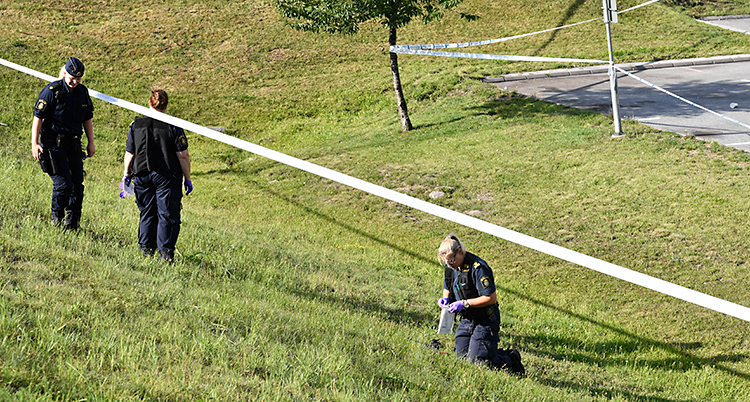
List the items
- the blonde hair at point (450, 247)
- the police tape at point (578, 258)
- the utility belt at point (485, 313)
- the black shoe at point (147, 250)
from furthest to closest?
the black shoe at point (147, 250)
the utility belt at point (485, 313)
the blonde hair at point (450, 247)
the police tape at point (578, 258)

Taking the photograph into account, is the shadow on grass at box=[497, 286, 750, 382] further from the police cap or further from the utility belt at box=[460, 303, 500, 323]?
the police cap

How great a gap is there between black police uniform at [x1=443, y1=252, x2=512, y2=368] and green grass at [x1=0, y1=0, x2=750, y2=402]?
27 centimetres

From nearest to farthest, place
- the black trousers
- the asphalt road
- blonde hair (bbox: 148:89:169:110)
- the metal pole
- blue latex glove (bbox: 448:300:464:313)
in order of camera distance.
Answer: blue latex glove (bbox: 448:300:464:313) < blonde hair (bbox: 148:89:169:110) < the black trousers < the metal pole < the asphalt road

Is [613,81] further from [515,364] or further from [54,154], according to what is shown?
[54,154]

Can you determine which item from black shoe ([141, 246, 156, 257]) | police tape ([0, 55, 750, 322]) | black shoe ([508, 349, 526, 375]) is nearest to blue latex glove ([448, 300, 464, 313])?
black shoe ([508, 349, 526, 375])

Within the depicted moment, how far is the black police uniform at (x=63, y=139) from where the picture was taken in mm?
6258

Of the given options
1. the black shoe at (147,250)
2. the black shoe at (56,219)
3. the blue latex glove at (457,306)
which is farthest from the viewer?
the black shoe at (56,219)

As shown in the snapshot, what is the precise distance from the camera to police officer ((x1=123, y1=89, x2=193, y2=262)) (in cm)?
580

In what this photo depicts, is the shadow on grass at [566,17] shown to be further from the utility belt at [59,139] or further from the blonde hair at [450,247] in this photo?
the utility belt at [59,139]

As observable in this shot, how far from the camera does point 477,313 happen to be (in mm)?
5316

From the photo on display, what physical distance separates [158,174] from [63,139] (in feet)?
4.45

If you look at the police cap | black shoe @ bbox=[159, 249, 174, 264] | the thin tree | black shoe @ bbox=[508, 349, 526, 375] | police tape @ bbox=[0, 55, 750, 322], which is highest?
the thin tree

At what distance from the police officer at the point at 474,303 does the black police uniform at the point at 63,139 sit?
4121 mm

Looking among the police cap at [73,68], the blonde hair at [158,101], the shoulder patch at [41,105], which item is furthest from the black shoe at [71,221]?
the blonde hair at [158,101]
